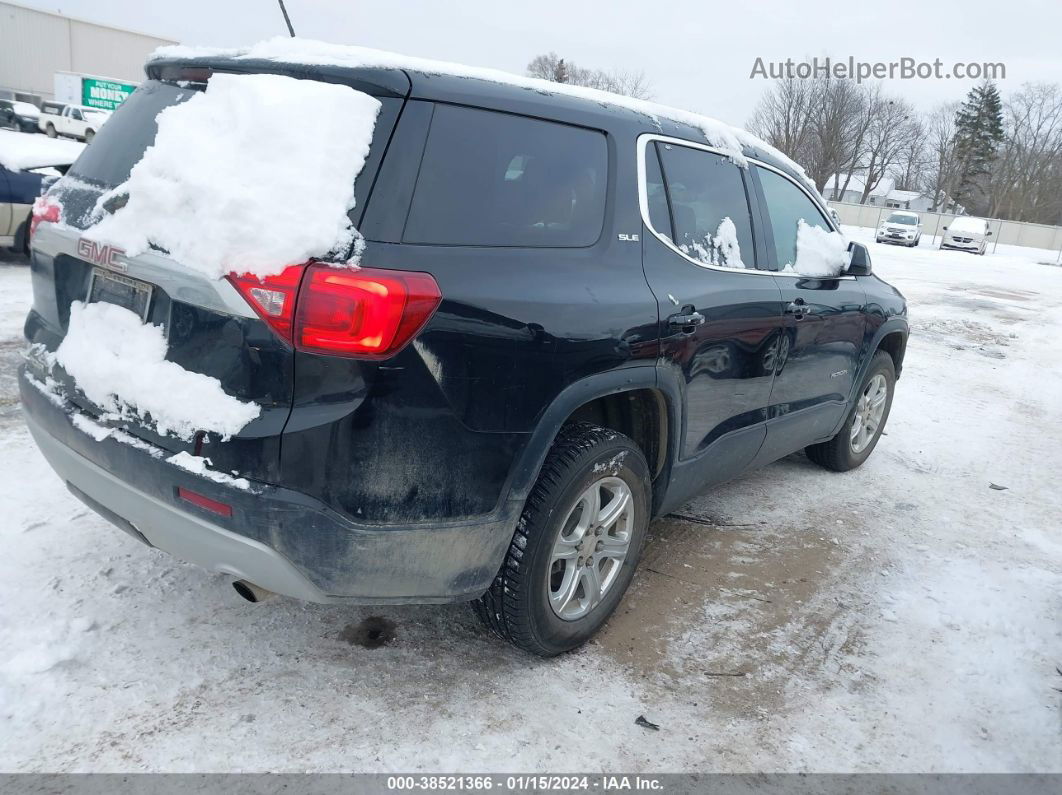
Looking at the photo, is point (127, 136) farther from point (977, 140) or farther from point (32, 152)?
point (977, 140)

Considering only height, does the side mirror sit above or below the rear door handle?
above

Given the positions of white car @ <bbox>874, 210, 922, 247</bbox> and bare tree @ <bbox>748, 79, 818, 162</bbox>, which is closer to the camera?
white car @ <bbox>874, 210, 922, 247</bbox>

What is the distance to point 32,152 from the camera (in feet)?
27.5

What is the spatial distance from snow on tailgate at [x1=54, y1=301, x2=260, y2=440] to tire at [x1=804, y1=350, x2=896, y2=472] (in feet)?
12.3

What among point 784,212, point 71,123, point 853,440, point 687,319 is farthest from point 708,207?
point 71,123

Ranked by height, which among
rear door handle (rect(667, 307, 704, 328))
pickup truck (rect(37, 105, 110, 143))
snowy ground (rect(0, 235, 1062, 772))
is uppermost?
pickup truck (rect(37, 105, 110, 143))

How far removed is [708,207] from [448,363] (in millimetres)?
1685

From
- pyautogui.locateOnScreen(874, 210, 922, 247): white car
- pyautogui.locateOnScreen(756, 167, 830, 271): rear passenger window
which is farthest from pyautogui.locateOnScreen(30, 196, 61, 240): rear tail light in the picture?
pyautogui.locateOnScreen(874, 210, 922, 247): white car

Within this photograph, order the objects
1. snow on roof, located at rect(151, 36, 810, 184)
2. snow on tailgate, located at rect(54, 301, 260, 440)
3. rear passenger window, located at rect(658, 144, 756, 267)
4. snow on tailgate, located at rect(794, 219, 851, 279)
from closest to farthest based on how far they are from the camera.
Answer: snow on tailgate, located at rect(54, 301, 260, 440)
snow on roof, located at rect(151, 36, 810, 184)
rear passenger window, located at rect(658, 144, 756, 267)
snow on tailgate, located at rect(794, 219, 851, 279)

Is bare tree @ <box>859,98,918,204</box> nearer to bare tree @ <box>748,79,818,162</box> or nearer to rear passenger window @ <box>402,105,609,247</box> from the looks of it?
bare tree @ <box>748,79,818,162</box>

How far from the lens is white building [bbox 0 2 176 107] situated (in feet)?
188


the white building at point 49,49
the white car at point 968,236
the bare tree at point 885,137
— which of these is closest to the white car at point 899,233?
the white car at point 968,236

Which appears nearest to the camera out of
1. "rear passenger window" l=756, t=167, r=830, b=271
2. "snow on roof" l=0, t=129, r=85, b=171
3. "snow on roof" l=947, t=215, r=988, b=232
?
"rear passenger window" l=756, t=167, r=830, b=271

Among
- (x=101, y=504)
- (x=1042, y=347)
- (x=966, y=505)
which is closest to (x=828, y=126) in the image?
(x=1042, y=347)
